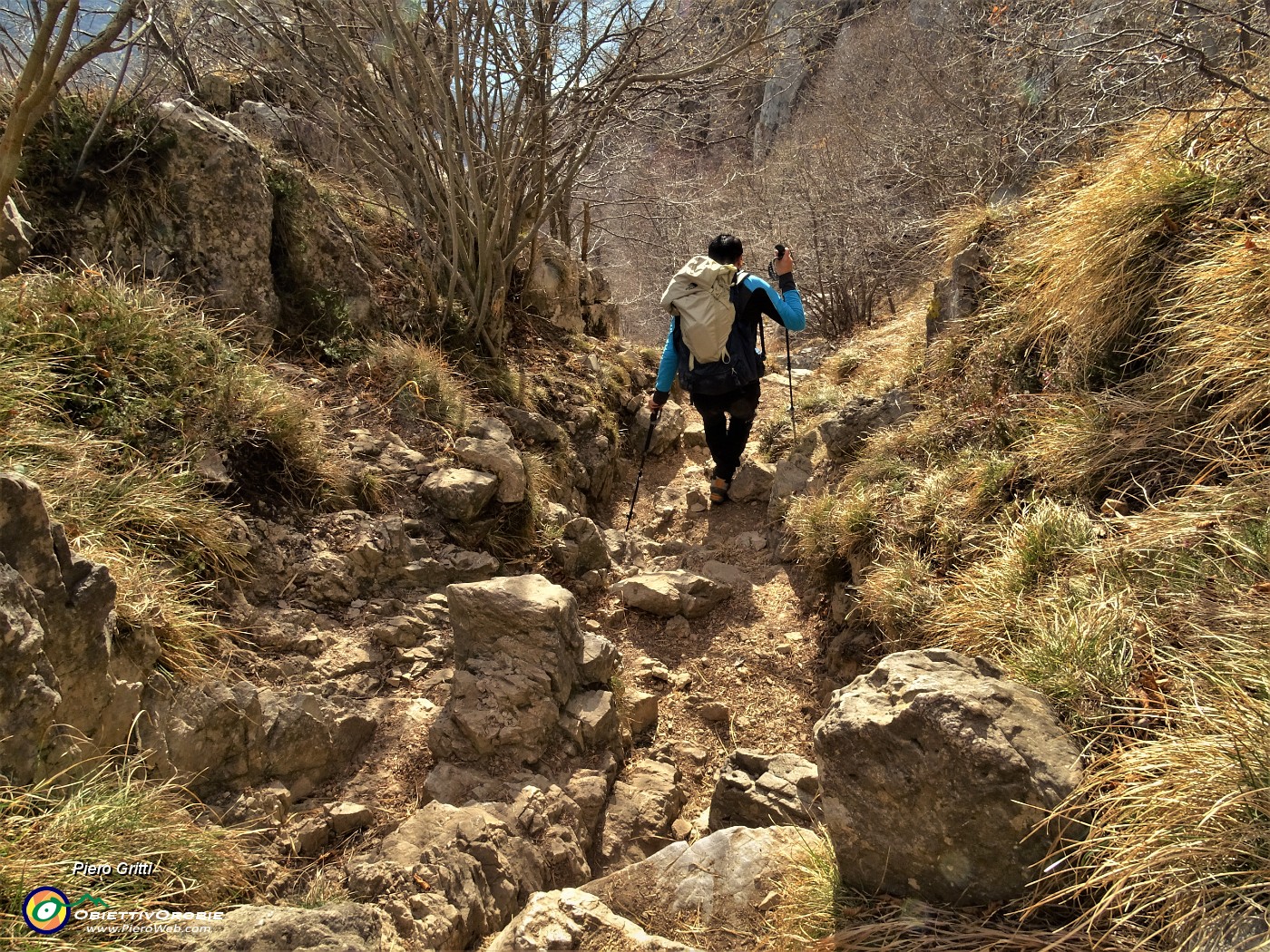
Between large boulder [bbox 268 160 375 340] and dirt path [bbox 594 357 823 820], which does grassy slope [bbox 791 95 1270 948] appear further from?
large boulder [bbox 268 160 375 340]

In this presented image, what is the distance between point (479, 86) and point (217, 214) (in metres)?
2.29

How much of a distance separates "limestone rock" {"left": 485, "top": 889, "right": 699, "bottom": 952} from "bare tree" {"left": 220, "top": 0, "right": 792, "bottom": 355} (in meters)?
4.95

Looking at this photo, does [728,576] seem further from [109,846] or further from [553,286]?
[109,846]

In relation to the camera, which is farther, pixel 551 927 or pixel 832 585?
pixel 832 585

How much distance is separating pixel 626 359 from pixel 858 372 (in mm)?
2616

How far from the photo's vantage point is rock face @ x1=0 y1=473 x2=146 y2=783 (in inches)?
88.4

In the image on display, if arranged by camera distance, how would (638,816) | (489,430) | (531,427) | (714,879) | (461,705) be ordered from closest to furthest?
1. (714,879)
2. (638,816)
3. (461,705)
4. (489,430)
5. (531,427)

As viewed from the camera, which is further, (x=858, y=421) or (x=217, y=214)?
(x=858, y=421)

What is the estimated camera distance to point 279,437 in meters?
4.30

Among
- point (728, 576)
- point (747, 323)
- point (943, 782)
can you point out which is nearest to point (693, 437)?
point (747, 323)

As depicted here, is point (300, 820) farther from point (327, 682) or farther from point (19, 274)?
point (19, 274)

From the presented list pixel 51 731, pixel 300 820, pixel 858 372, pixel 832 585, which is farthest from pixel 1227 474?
pixel 858 372

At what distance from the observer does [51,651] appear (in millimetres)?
2506

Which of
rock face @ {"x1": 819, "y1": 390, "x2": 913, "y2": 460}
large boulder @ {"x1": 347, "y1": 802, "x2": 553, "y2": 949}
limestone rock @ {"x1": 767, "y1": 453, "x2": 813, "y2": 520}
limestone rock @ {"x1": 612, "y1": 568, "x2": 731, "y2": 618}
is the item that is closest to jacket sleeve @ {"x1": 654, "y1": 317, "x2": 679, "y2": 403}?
limestone rock @ {"x1": 767, "y1": 453, "x2": 813, "y2": 520}
